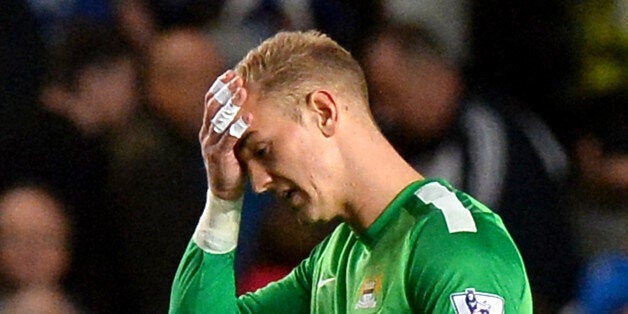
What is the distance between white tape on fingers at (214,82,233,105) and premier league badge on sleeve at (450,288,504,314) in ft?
1.22

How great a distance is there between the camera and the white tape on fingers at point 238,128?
133 cm

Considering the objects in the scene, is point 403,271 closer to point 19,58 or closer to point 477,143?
point 477,143

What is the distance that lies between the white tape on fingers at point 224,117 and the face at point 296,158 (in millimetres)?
14

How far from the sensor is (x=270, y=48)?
4.40 feet

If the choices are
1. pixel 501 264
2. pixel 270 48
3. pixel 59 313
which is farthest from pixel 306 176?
pixel 59 313

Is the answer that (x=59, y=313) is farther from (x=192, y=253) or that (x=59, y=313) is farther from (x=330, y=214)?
→ (x=330, y=214)

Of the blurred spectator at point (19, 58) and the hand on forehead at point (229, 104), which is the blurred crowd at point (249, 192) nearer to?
the blurred spectator at point (19, 58)

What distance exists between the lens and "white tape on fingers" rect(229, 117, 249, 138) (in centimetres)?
133

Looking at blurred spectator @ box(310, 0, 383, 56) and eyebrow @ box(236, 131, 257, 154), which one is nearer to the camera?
eyebrow @ box(236, 131, 257, 154)

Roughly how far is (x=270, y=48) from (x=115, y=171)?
870mm

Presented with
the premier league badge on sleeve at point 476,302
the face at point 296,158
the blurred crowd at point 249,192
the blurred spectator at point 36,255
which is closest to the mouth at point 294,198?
the face at point 296,158

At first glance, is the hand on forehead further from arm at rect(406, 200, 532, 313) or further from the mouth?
arm at rect(406, 200, 532, 313)

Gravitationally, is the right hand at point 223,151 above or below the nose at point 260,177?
above

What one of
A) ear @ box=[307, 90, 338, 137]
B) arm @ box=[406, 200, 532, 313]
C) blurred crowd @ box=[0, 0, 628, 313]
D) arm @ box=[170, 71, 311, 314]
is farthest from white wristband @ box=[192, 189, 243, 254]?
blurred crowd @ box=[0, 0, 628, 313]
